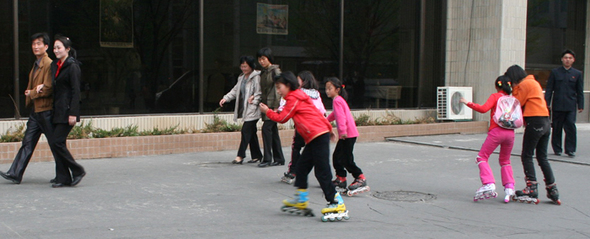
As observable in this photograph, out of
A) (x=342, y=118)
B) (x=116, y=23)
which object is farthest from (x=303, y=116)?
(x=116, y=23)

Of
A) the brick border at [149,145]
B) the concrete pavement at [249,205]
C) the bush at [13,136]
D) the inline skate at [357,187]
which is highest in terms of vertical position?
the bush at [13,136]

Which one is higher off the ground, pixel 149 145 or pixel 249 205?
pixel 149 145

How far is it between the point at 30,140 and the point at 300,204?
11.3 feet

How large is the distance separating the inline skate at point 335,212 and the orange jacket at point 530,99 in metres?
2.51

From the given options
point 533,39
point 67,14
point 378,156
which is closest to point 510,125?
point 378,156

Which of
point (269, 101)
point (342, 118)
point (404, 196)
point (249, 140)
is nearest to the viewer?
point (342, 118)

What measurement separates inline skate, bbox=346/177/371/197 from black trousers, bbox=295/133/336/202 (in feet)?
3.84

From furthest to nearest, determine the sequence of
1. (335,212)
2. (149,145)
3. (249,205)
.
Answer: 1. (149,145)
2. (249,205)
3. (335,212)

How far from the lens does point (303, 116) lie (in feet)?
19.7

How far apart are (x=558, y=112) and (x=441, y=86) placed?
15.8 feet

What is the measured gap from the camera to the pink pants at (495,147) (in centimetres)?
678

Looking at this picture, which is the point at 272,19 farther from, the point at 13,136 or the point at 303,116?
the point at 303,116

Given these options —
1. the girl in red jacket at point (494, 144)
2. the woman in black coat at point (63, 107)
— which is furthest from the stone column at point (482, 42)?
the woman in black coat at point (63, 107)

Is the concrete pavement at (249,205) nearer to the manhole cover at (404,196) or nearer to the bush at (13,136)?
the manhole cover at (404,196)
